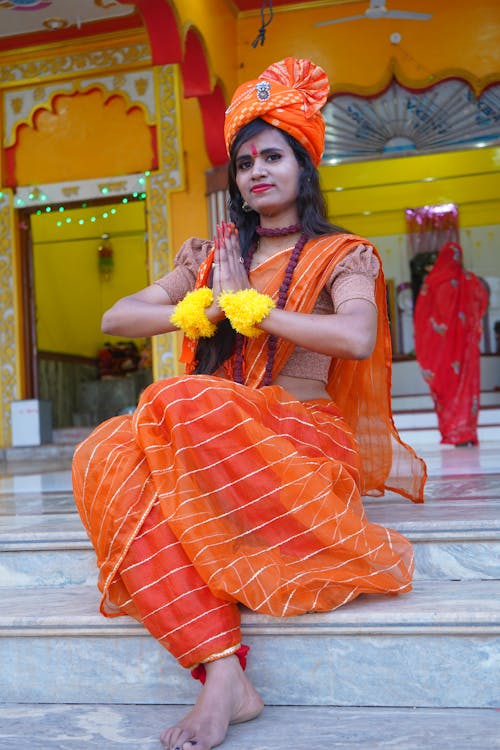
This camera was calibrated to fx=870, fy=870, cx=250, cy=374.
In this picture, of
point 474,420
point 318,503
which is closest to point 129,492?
point 318,503

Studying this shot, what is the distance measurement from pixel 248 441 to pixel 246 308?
0.98 feet

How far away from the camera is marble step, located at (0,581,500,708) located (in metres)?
1.66

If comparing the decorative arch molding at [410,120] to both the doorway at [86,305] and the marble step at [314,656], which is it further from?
the marble step at [314,656]

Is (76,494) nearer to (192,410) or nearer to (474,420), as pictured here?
(192,410)

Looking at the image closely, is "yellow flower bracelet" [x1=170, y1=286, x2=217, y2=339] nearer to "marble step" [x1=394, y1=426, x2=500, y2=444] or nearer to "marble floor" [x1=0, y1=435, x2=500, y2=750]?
"marble floor" [x1=0, y1=435, x2=500, y2=750]

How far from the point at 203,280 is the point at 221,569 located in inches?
29.1

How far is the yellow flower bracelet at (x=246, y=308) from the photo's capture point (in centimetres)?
183

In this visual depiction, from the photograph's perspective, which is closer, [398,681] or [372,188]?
[398,681]

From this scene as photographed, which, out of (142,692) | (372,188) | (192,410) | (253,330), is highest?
(372,188)

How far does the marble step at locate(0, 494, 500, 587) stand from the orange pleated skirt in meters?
0.30

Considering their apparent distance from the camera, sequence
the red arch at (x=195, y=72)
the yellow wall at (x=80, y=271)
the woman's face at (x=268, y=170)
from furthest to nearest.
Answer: the yellow wall at (x=80, y=271) → the red arch at (x=195, y=72) → the woman's face at (x=268, y=170)

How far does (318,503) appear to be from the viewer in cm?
174

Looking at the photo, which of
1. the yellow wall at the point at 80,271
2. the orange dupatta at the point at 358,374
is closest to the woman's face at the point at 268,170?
the orange dupatta at the point at 358,374

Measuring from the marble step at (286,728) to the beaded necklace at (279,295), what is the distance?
74 cm
